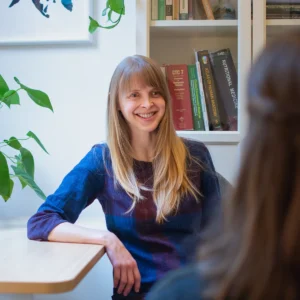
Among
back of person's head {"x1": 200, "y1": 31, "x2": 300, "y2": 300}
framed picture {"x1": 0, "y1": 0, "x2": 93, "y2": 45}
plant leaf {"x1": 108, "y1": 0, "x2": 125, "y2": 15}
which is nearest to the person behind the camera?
back of person's head {"x1": 200, "y1": 31, "x2": 300, "y2": 300}

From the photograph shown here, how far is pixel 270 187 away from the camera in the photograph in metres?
0.49

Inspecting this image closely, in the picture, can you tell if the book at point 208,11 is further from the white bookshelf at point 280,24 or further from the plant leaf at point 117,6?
the plant leaf at point 117,6

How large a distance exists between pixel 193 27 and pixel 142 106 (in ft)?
1.41

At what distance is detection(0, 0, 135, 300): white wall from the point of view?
1.87 meters

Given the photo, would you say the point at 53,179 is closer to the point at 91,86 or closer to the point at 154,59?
the point at 91,86

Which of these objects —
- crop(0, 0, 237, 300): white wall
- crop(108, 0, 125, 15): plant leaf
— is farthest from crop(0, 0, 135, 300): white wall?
crop(108, 0, 125, 15): plant leaf

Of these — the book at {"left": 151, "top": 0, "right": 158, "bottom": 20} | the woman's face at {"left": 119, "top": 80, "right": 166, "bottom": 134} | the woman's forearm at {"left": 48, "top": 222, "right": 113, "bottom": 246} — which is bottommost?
the woman's forearm at {"left": 48, "top": 222, "right": 113, "bottom": 246}

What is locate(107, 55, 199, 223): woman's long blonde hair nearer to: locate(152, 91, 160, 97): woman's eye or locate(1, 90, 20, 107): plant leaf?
locate(152, 91, 160, 97): woman's eye

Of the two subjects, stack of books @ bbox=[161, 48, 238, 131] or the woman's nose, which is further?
stack of books @ bbox=[161, 48, 238, 131]

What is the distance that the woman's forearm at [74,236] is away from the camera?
1253 mm

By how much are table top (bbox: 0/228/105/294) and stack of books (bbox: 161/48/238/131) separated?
65 cm

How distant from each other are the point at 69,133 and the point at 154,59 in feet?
1.61

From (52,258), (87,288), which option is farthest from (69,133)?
(52,258)

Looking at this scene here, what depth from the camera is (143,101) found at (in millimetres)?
1474
